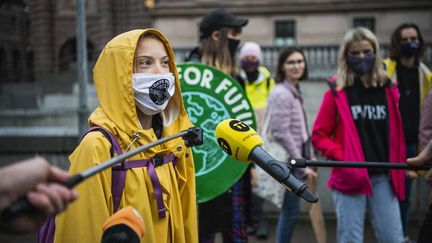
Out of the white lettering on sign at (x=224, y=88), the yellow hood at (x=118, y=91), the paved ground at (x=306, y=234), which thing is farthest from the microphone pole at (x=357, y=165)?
the paved ground at (x=306, y=234)

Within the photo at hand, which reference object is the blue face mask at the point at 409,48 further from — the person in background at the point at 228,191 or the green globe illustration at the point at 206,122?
the green globe illustration at the point at 206,122

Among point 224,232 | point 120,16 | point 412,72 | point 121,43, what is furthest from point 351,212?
point 120,16

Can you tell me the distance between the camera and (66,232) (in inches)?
81.7

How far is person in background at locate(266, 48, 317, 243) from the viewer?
4.41 m

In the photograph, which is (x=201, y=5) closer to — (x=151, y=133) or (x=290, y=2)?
(x=290, y=2)

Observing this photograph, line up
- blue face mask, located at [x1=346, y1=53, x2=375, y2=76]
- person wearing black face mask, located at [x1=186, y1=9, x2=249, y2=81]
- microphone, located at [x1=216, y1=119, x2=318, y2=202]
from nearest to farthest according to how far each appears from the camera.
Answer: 1. microphone, located at [x1=216, y1=119, x2=318, y2=202]
2. blue face mask, located at [x1=346, y1=53, x2=375, y2=76]
3. person wearing black face mask, located at [x1=186, y1=9, x2=249, y2=81]

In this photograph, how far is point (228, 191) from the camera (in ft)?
12.8

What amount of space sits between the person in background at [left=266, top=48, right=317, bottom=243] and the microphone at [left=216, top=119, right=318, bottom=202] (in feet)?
7.45

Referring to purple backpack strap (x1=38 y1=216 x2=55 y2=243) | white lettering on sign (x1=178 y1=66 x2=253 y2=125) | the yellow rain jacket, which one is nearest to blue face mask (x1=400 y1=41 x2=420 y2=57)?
white lettering on sign (x1=178 y1=66 x2=253 y2=125)

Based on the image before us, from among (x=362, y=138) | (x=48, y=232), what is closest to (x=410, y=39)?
(x=362, y=138)

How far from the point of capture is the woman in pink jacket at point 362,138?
Result: 3.58 meters

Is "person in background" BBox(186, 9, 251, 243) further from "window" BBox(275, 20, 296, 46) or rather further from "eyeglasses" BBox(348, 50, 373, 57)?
"window" BBox(275, 20, 296, 46)

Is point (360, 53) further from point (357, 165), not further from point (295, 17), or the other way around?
point (295, 17)

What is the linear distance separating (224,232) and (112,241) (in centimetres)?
238
